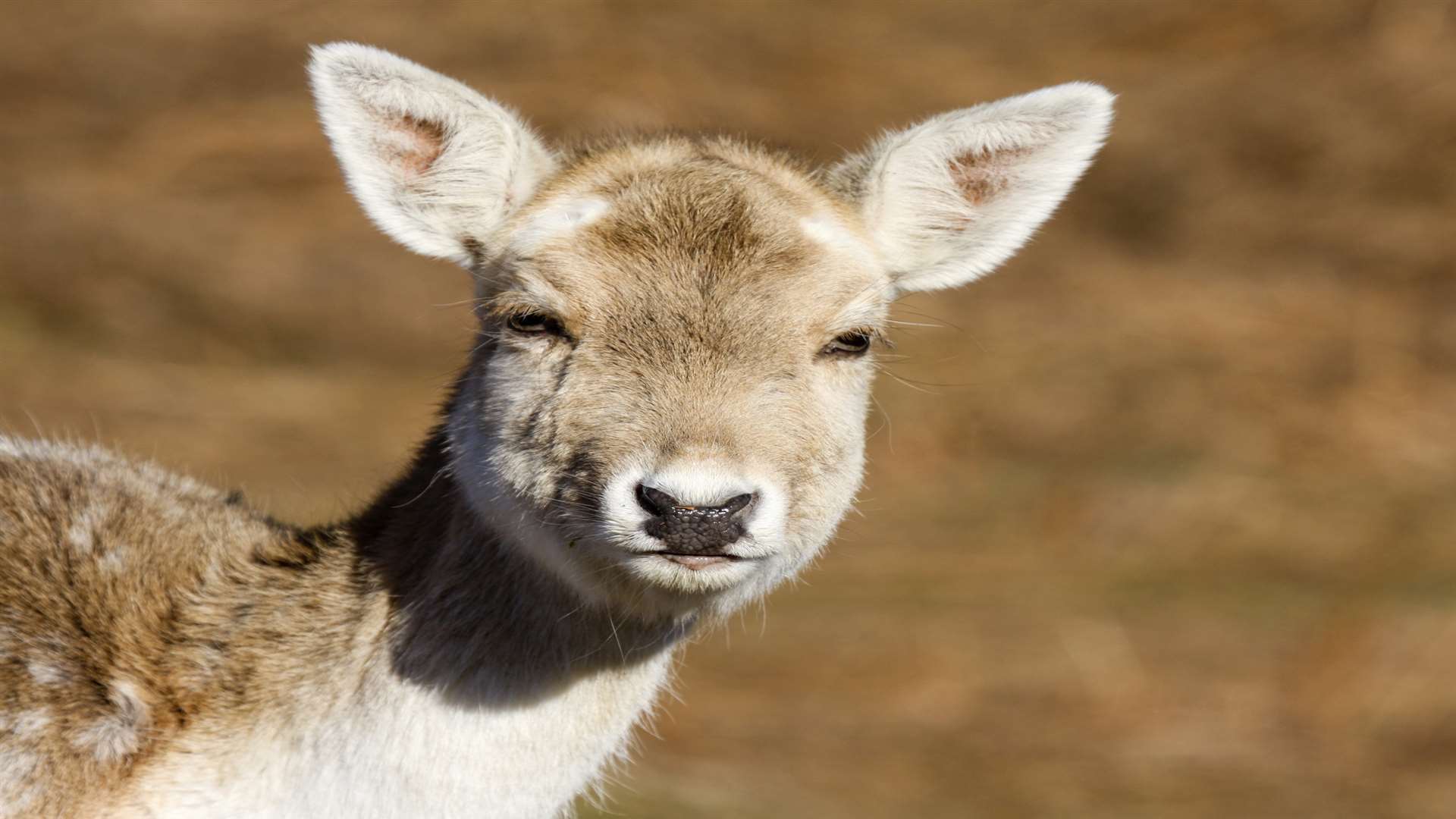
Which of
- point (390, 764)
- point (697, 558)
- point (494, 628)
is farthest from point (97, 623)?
point (697, 558)

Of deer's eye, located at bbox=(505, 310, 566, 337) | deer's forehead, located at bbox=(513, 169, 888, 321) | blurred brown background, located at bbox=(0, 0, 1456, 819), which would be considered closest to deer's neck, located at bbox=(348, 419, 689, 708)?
deer's eye, located at bbox=(505, 310, 566, 337)

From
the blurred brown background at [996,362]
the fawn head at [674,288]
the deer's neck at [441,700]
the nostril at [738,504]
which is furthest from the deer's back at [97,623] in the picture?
the blurred brown background at [996,362]

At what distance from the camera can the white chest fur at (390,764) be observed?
4.53 metres

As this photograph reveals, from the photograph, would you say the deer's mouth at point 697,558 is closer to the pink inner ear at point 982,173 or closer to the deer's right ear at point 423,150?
the deer's right ear at point 423,150

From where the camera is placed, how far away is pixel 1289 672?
1181 cm

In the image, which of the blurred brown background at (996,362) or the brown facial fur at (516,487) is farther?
the blurred brown background at (996,362)

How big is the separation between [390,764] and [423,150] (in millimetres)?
1828

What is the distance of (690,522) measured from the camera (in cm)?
404

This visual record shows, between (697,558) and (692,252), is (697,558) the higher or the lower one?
the lower one

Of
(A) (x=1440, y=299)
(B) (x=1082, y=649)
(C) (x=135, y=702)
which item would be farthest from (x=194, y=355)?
(A) (x=1440, y=299)

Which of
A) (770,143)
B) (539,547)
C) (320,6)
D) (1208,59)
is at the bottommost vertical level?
(539,547)

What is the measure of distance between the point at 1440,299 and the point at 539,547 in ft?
44.8

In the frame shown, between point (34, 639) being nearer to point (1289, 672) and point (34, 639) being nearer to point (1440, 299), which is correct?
point (1289, 672)

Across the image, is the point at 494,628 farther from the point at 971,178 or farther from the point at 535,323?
the point at 971,178
